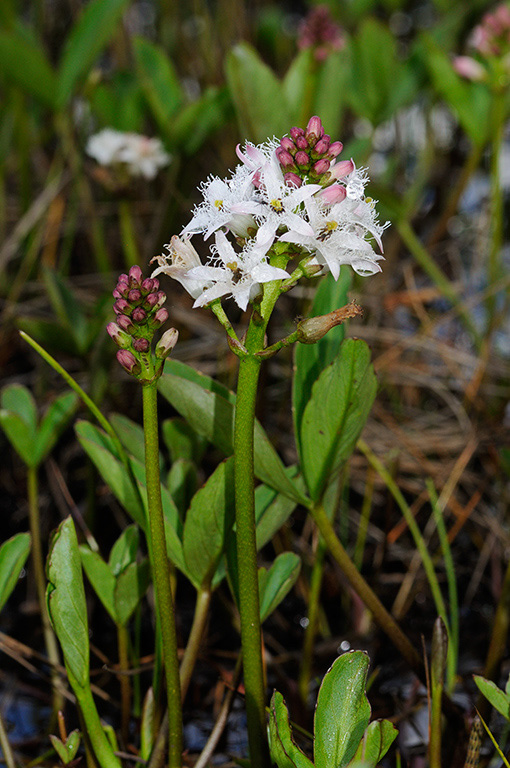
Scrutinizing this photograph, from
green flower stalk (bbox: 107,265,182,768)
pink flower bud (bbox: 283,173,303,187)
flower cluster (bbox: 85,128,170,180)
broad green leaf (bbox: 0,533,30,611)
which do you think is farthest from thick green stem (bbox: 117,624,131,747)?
flower cluster (bbox: 85,128,170,180)

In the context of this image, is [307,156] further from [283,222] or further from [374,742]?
[374,742]

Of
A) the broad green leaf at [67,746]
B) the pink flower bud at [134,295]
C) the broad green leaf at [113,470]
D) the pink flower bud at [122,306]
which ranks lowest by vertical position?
the broad green leaf at [67,746]

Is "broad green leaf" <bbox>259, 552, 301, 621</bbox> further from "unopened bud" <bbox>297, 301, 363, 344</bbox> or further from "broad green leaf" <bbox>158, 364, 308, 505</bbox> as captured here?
"unopened bud" <bbox>297, 301, 363, 344</bbox>

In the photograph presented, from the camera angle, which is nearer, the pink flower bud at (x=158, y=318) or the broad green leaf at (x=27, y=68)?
the pink flower bud at (x=158, y=318)

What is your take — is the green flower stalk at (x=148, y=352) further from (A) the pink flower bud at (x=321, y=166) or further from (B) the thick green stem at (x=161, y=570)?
(A) the pink flower bud at (x=321, y=166)

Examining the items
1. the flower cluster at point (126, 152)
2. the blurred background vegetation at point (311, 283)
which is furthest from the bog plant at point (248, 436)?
the flower cluster at point (126, 152)

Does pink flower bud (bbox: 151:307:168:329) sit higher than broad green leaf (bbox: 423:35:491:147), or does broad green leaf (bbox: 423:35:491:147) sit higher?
broad green leaf (bbox: 423:35:491:147)
